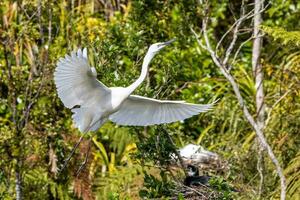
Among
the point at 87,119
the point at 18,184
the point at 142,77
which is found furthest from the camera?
the point at 18,184

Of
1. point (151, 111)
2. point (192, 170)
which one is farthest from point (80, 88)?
point (192, 170)

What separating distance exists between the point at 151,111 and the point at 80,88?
0.59 metres

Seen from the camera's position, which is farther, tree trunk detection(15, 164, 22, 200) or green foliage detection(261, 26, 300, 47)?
tree trunk detection(15, 164, 22, 200)

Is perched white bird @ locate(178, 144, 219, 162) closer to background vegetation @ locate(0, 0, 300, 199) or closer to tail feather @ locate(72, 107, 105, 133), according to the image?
background vegetation @ locate(0, 0, 300, 199)

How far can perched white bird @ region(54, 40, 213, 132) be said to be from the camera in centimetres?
671

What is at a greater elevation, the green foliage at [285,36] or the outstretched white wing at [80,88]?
the green foliage at [285,36]

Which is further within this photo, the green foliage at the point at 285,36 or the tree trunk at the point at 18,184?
the tree trunk at the point at 18,184

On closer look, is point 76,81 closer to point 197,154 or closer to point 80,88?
point 80,88

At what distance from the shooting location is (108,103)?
22.8 feet

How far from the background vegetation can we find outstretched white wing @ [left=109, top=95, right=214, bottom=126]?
343 millimetres

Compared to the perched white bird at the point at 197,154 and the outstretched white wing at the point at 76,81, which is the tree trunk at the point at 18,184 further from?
the outstretched white wing at the point at 76,81

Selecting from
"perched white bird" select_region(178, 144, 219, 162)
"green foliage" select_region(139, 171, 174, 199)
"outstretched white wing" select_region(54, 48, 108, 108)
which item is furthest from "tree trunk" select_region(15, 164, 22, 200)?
"green foliage" select_region(139, 171, 174, 199)

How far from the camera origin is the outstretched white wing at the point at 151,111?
705cm

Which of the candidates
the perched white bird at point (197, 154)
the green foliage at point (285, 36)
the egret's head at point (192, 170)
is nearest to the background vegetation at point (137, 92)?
the perched white bird at point (197, 154)
